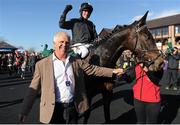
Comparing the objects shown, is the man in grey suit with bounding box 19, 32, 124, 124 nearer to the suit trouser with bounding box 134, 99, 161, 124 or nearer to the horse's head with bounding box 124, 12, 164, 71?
the suit trouser with bounding box 134, 99, 161, 124

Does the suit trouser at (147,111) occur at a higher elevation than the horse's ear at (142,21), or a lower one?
lower

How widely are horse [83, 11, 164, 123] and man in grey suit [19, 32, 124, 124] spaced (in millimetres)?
1730

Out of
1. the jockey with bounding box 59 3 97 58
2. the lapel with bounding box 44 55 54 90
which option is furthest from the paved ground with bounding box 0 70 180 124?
the lapel with bounding box 44 55 54 90

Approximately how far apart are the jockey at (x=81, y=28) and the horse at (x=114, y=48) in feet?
0.62

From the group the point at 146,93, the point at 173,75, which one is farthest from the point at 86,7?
the point at 173,75

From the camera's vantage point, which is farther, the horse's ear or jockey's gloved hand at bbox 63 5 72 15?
jockey's gloved hand at bbox 63 5 72 15

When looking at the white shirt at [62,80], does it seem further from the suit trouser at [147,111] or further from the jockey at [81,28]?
the jockey at [81,28]

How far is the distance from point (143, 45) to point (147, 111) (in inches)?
44.2

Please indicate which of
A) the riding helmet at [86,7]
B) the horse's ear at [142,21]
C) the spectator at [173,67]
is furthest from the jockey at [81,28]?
the spectator at [173,67]

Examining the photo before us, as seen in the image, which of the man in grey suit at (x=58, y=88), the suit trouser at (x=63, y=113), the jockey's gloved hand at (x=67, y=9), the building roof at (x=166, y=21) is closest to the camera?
the man in grey suit at (x=58, y=88)

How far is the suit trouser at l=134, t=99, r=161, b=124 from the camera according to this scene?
16.1ft

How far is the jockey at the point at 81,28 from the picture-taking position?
5.88 metres

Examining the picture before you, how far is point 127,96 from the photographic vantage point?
38.2 ft

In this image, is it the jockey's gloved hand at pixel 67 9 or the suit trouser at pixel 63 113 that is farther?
the jockey's gloved hand at pixel 67 9
